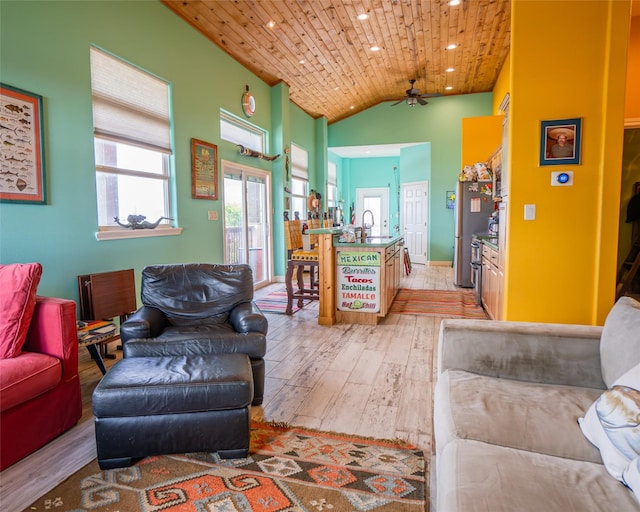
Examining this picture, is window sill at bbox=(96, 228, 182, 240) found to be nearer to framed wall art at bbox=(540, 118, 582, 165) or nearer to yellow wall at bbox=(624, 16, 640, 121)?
framed wall art at bbox=(540, 118, 582, 165)

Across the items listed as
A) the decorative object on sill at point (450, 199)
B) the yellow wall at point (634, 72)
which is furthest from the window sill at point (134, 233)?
the decorative object on sill at point (450, 199)

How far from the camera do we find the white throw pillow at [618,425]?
1.10m

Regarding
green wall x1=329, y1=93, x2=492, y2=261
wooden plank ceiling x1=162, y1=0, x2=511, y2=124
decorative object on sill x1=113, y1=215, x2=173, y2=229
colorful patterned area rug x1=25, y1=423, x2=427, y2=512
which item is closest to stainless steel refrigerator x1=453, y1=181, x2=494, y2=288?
wooden plank ceiling x1=162, y1=0, x2=511, y2=124

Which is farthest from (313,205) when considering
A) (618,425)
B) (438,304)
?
(618,425)

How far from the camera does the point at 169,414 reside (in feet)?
6.14

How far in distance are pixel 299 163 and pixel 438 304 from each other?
4493 mm

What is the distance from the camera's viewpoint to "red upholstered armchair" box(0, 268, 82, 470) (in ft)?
6.20

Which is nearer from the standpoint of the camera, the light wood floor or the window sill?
the light wood floor

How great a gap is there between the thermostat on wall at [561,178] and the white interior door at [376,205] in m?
9.30

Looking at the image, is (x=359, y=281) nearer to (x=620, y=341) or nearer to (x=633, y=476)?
(x=620, y=341)

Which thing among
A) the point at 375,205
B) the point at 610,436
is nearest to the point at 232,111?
the point at 610,436

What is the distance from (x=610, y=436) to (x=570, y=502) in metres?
0.29

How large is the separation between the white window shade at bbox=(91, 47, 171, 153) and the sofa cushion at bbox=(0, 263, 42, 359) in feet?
5.91

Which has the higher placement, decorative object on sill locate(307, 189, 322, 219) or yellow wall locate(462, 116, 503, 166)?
yellow wall locate(462, 116, 503, 166)
